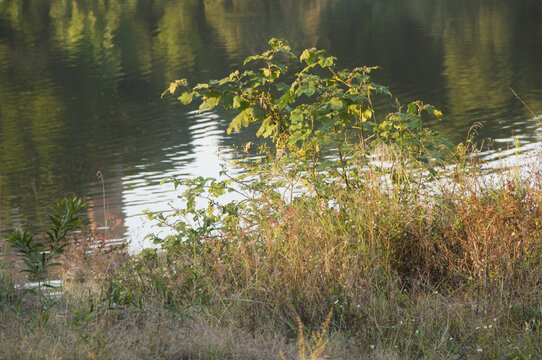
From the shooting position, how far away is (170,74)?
2988 centimetres

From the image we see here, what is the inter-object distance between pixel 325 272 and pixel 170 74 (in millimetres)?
25982

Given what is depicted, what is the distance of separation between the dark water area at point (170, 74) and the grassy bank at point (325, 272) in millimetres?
937

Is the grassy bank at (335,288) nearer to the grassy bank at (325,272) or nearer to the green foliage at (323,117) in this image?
the grassy bank at (325,272)

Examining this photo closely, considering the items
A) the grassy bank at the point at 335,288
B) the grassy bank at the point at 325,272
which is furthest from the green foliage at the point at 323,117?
the grassy bank at the point at 335,288

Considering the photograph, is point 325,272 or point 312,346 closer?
point 312,346

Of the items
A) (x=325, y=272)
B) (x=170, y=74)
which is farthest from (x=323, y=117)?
(x=170, y=74)

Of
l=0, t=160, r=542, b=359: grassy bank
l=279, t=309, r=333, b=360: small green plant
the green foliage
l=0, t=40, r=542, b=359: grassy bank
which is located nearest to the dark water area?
the green foliage

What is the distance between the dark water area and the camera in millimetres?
14133

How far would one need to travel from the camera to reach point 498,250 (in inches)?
187

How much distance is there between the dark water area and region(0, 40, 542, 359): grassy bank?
937mm

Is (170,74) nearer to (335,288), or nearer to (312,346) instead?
(335,288)

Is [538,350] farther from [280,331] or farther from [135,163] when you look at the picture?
[135,163]

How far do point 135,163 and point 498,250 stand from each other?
36.8ft

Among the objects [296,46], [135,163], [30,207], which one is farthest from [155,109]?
[296,46]
